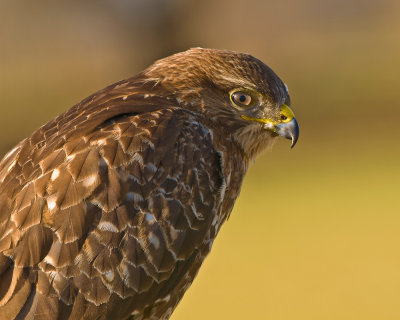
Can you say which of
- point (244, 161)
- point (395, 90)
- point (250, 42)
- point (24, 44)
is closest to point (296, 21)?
point (250, 42)

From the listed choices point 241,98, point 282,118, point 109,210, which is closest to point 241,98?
point 241,98

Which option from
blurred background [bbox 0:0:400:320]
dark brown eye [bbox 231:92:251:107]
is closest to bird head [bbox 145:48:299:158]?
dark brown eye [bbox 231:92:251:107]

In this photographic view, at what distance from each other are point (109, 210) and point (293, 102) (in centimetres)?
1953

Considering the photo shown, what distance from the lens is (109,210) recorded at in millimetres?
5090

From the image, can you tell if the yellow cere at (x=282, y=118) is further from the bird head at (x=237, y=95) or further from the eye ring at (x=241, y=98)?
the eye ring at (x=241, y=98)

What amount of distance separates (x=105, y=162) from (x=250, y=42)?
2436 cm

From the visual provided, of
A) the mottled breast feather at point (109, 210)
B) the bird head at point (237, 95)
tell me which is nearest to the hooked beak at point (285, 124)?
the bird head at point (237, 95)

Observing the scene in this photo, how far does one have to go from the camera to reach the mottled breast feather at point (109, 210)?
16.1ft

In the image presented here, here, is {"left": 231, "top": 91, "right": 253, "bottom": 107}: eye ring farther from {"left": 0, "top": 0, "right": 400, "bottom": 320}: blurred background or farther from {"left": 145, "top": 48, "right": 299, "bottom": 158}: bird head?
{"left": 0, "top": 0, "right": 400, "bottom": 320}: blurred background

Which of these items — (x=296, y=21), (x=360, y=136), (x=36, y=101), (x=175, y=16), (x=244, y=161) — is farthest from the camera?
(x=296, y=21)

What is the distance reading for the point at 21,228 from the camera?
16.1 ft

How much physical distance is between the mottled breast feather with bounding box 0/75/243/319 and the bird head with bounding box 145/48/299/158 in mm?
243

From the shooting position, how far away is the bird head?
5.89 m

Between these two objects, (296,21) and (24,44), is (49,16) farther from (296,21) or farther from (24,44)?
(296,21)
